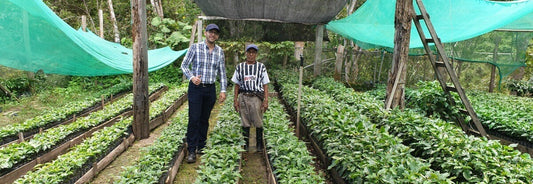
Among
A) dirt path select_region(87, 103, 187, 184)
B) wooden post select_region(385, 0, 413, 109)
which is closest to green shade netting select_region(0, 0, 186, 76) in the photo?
dirt path select_region(87, 103, 187, 184)

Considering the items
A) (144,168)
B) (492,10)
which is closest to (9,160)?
(144,168)

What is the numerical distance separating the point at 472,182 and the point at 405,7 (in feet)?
12.1

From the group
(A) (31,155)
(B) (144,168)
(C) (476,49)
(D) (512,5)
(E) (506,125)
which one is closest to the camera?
(B) (144,168)

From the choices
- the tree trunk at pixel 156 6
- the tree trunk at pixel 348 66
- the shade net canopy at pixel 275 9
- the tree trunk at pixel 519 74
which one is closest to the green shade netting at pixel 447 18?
the shade net canopy at pixel 275 9

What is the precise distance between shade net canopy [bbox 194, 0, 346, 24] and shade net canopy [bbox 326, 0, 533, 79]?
1.87 feet

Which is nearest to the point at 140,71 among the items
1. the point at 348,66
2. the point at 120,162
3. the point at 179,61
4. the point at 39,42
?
the point at 120,162

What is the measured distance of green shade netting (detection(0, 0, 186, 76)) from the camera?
521 centimetres

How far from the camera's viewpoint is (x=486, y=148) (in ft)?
10.4

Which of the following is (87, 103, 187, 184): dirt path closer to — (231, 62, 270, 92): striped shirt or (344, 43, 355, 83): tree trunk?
(231, 62, 270, 92): striped shirt

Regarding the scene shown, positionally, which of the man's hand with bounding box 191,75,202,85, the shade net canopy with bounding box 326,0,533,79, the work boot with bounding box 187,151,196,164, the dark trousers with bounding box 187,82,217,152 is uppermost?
the shade net canopy with bounding box 326,0,533,79

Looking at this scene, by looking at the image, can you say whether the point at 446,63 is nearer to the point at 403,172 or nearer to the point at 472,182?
the point at 472,182

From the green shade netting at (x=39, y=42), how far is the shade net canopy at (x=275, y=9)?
346cm

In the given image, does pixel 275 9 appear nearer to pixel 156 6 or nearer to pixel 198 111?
pixel 198 111

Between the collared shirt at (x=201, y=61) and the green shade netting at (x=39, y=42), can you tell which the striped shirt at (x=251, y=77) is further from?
the green shade netting at (x=39, y=42)
